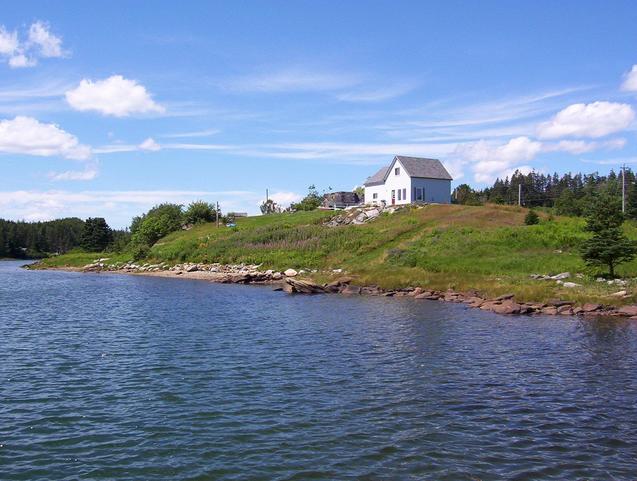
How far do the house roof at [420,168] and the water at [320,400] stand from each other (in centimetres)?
5556

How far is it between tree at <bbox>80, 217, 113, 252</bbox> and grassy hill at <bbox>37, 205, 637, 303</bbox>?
49.7 metres

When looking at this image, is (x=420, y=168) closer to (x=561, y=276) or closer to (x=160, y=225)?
(x=561, y=276)

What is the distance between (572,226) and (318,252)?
28075 mm

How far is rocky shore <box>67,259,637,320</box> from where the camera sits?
→ 34375 mm

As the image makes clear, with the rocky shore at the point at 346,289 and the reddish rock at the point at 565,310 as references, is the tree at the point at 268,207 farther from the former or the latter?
the reddish rock at the point at 565,310

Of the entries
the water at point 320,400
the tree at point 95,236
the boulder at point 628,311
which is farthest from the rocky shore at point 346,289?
the tree at point 95,236

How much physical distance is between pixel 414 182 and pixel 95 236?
86.3 meters

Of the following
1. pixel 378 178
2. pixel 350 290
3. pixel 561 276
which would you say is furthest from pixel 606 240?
pixel 378 178

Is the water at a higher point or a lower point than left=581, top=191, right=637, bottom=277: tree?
lower

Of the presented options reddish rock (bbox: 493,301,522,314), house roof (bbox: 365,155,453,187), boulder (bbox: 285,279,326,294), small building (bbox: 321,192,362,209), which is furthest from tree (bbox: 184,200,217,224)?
reddish rock (bbox: 493,301,522,314)

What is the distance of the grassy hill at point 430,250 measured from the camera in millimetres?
44400

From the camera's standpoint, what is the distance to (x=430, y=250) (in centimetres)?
5803

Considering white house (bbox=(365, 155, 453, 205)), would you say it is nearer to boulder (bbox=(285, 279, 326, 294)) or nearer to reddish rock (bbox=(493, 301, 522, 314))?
boulder (bbox=(285, 279, 326, 294))

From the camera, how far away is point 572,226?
2312 inches
